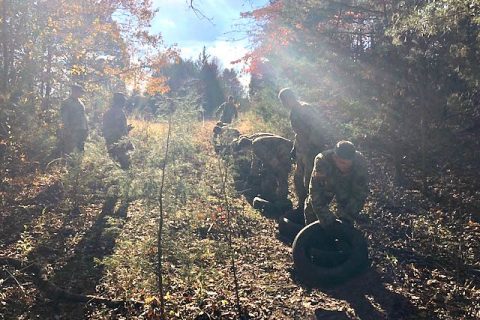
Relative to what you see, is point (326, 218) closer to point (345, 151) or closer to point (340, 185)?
point (340, 185)

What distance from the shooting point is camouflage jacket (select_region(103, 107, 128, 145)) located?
10.3m

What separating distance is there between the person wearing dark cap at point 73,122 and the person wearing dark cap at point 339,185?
6.34 metres

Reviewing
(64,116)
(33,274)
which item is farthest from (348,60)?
(33,274)

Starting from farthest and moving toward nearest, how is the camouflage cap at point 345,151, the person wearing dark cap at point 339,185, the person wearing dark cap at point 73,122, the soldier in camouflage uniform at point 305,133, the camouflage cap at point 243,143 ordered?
the camouflage cap at point 243,143 → the person wearing dark cap at point 73,122 → the soldier in camouflage uniform at point 305,133 → the person wearing dark cap at point 339,185 → the camouflage cap at point 345,151

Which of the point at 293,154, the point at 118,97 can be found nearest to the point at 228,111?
the point at 118,97

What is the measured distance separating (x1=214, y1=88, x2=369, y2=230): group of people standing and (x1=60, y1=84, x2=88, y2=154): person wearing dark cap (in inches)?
146

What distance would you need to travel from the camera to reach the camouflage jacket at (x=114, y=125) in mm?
10305

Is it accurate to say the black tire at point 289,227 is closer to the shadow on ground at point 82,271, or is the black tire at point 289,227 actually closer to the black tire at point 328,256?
the black tire at point 328,256

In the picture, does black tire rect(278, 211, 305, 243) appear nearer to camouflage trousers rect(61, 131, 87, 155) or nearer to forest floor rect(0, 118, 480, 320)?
forest floor rect(0, 118, 480, 320)

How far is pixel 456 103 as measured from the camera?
8.10 m

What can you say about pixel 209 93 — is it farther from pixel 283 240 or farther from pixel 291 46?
pixel 283 240

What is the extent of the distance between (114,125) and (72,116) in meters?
1.01

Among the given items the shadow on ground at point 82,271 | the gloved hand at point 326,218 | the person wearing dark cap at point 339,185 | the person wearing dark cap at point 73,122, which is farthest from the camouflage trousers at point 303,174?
the person wearing dark cap at point 73,122

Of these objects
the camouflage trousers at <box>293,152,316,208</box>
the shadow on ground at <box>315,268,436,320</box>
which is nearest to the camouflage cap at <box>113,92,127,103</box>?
the camouflage trousers at <box>293,152,316,208</box>
